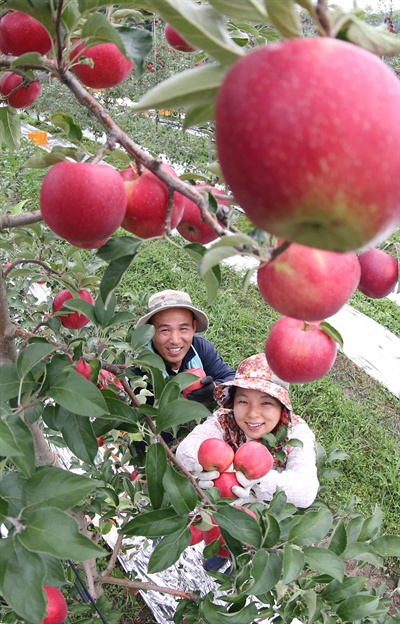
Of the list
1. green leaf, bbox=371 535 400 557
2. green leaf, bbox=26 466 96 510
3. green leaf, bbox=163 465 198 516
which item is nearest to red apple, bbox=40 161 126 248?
green leaf, bbox=26 466 96 510

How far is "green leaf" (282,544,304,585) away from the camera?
692 millimetres

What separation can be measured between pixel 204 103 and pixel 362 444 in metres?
2.72

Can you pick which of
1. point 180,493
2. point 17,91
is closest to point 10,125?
point 17,91

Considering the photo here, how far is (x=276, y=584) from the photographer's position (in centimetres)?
76

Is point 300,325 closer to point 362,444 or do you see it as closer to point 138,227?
point 138,227

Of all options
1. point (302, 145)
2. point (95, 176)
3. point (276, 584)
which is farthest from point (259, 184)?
point (276, 584)

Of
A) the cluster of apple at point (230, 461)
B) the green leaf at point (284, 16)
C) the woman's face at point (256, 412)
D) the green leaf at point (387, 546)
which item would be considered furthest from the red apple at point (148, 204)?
the woman's face at point (256, 412)

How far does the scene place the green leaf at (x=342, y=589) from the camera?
855 millimetres

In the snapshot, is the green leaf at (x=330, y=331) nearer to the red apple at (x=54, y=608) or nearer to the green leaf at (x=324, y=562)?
the green leaf at (x=324, y=562)

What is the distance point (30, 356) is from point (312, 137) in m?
0.53

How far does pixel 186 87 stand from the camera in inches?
13.6

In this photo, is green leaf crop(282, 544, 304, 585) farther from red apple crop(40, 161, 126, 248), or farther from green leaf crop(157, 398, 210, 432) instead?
red apple crop(40, 161, 126, 248)

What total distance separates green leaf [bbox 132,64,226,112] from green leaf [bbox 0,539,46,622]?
1.52 ft

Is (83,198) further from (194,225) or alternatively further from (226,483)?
(226,483)
